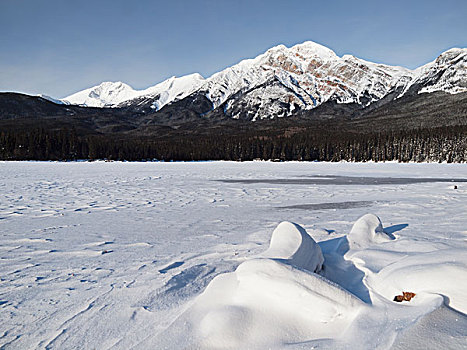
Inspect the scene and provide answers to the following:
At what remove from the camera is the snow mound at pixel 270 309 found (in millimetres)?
3113

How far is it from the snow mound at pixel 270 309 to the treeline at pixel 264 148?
10288 cm

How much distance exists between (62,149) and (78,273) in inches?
4153

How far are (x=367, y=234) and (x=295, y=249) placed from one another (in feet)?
9.61

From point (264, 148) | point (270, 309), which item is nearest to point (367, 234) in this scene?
point (270, 309)

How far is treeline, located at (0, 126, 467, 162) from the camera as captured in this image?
91.0 metres

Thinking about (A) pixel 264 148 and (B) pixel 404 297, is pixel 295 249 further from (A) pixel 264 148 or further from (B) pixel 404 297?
(A) pixel 264 148

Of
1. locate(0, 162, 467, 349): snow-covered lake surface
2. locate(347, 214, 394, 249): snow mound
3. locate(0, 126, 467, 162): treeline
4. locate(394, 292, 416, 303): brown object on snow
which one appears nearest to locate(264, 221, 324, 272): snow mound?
locate(0, 162, 467, 349): snow-covered lake surface

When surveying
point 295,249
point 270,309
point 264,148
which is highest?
point 264,148

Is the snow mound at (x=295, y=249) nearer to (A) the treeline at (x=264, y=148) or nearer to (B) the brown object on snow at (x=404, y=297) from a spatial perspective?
(B) the brown object on snow at (x=404, y=297)

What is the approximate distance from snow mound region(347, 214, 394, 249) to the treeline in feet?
323

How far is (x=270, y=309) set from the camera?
3.40 meters

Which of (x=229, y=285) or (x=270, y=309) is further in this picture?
(x=229, y=285)

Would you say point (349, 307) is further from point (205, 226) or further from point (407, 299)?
point (205, 226)

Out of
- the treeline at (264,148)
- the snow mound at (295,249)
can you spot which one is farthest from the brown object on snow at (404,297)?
the treeline at (264,148)
